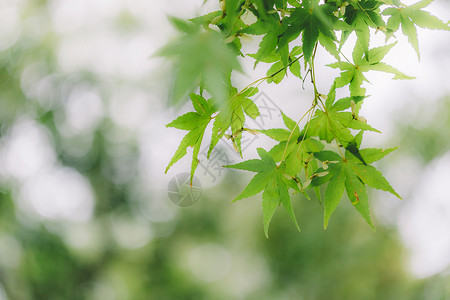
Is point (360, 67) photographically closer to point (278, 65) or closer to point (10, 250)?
point (278, 65)

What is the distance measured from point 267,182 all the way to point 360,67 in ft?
0.99

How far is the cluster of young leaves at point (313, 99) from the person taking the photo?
22.0 inches

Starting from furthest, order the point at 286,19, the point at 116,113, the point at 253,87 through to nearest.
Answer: the point at 116,113 → the point at 253,87 → the point at 286,19

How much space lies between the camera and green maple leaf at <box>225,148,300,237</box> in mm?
659

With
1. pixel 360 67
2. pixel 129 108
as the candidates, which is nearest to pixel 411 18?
pixel 360 67

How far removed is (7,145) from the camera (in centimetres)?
438

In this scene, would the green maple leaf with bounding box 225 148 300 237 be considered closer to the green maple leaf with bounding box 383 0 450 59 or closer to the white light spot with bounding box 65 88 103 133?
the green maple leaf with bounding box 383 0 450 59

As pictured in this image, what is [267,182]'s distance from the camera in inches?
26.4

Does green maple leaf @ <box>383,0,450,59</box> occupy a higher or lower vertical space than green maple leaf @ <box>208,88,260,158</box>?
higher

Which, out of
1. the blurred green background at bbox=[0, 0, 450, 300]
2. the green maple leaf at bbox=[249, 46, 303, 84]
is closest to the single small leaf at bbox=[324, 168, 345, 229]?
the green maple leaf at bbox=[249, 46, 303, 84]

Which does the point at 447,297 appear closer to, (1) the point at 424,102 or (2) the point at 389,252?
(2) the point at 389,252

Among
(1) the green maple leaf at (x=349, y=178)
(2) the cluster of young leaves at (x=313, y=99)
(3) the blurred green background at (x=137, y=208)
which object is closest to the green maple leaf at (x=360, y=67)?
(2) the cluster of young leaves at (x=313, y=99)

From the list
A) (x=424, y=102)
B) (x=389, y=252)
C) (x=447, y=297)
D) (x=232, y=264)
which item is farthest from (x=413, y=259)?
(x=232, y=264)

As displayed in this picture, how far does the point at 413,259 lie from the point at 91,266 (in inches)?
163
